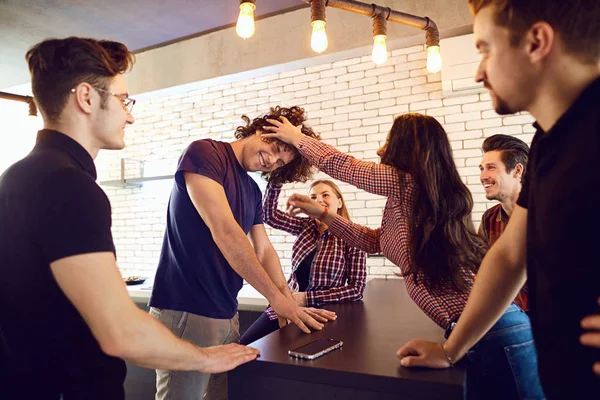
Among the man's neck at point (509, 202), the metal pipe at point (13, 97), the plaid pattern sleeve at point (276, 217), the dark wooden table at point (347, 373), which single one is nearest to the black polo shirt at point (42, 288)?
the dark wooden table at point (347, 373)

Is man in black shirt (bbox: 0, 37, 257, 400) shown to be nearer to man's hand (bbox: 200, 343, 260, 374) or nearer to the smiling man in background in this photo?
man's hand (bbox: 200, 343, 260, 374)

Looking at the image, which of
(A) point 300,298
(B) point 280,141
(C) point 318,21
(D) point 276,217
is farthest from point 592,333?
(D) point 276,217

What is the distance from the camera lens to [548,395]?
0.80 m

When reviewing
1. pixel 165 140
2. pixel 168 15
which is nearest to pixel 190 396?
pixel 168 15

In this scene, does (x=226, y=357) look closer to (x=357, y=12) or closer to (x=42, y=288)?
(x=42, y=288)

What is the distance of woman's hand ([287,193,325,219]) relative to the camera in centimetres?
217

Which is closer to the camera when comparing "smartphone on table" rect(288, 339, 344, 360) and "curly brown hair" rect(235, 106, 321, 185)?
"smartphone on table" rect(288, 339, 344, 360)

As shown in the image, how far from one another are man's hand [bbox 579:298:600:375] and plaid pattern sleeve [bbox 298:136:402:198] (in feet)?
2.87

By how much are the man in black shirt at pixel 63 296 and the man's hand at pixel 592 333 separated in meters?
0.88

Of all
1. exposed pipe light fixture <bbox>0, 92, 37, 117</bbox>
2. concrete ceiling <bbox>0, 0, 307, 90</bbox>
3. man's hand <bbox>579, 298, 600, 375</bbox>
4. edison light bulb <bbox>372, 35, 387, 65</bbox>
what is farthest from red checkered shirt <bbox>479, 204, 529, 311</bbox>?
exposed pipe light fixture <bbox>0, 92, 37, 117</bbox>

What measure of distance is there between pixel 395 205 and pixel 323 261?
1.11 m

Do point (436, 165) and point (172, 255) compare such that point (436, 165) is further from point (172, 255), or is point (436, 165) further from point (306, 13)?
point (306, 13)

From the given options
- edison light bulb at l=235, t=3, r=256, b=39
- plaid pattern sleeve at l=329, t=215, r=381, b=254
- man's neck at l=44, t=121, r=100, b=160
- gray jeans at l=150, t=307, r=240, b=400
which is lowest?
gray jeans at l=150, t=307, r=240, b=400

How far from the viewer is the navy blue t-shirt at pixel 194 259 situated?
177cm
